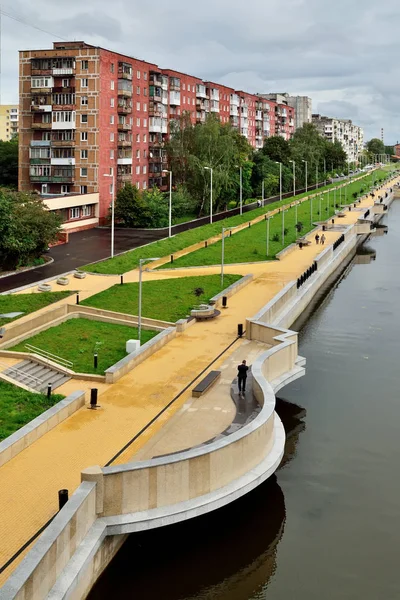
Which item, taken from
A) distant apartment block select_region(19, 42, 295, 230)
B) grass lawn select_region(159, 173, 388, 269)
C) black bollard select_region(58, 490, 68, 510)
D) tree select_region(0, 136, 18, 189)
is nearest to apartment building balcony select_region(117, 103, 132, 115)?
distant apartment block select_region(19, 42, 295, 230)

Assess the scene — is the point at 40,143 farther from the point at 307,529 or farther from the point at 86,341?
the point at 307,529

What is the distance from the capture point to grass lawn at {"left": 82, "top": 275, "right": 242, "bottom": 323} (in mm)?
38094

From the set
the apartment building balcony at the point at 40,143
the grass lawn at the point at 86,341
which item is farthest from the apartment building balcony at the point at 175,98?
the grass lawn at the point at 86,341

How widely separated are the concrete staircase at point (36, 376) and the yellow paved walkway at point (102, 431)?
2483 millimetres

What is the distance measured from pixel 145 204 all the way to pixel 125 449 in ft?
180

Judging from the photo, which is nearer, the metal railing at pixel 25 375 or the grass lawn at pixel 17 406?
the grass lawn at pixel 17 406

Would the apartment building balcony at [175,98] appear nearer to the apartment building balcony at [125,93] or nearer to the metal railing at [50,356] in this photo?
the apartment building balcony at [125,93]

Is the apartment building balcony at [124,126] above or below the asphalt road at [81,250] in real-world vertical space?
above

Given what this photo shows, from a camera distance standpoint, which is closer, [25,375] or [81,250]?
[25,375]

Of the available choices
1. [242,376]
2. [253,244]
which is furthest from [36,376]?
[253,244]

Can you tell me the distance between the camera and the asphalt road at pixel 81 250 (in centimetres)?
4737

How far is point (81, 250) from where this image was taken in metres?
59.6

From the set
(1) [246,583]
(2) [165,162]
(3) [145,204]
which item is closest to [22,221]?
(3) [145,204]

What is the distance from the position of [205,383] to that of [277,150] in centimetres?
10107
